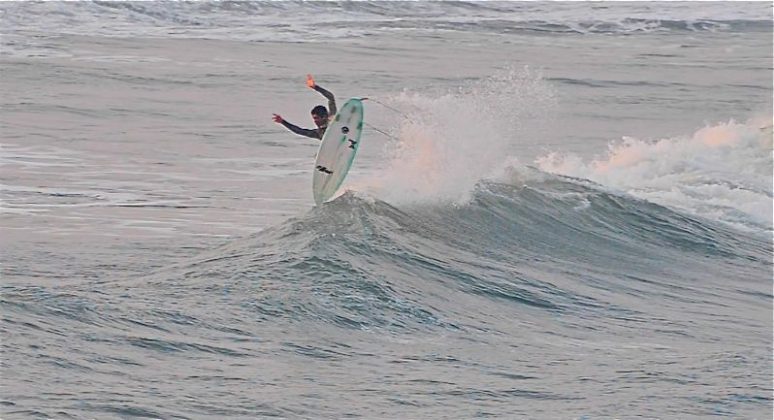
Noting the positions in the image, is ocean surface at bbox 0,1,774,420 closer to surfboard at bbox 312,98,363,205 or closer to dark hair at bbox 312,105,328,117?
surfboard at bbox 312,98,363,205

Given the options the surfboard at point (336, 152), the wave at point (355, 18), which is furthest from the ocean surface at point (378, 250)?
the wave at point (355, 18)

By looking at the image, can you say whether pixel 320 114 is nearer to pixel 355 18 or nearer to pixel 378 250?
pixel 378 250

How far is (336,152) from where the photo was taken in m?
13.3

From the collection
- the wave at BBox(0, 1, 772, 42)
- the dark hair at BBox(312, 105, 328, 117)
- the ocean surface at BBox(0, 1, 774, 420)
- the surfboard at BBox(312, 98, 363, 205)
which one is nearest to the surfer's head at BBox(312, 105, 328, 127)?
the dark hair at BBox(312, 105, 328, 117)

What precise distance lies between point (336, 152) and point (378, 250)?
7.02 feet

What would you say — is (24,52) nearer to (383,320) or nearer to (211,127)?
(211,127)

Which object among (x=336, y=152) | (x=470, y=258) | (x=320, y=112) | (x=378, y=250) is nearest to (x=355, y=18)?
(x=320, y=112)

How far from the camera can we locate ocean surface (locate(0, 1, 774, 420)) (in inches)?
292

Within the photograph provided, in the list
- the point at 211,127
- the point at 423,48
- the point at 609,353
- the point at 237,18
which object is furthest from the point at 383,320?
the point at 237,18

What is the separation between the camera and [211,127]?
22203 millimetres

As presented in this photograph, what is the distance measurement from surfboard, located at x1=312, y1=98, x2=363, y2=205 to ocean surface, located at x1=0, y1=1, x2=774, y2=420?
251 mm

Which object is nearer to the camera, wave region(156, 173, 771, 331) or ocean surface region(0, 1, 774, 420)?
ocean surface region(0, 1, 774, 420)

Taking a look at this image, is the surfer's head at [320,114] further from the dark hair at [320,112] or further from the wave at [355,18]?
the wave at [355,18]

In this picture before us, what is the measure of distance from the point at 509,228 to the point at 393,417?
683 cm
